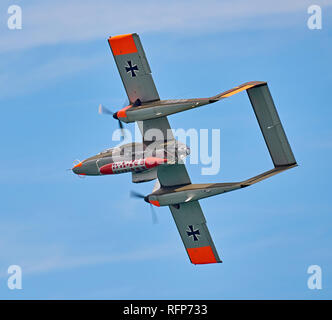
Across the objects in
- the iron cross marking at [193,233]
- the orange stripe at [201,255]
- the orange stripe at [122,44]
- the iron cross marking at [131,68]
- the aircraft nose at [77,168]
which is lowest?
the orange stripe at [201,255]

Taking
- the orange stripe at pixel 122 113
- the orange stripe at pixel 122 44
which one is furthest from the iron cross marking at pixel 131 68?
the orange stripe at pixel 122 113

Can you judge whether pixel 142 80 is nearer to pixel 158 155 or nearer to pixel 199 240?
pixel 158 155

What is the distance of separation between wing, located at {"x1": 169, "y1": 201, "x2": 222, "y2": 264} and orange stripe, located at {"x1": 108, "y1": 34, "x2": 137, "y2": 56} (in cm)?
1297

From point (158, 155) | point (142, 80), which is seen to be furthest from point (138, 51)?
point (158, 155)

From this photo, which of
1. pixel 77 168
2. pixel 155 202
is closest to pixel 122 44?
pixel 77 168

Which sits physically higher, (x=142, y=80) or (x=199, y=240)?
(x=142, y=80)

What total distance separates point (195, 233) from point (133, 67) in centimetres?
1457

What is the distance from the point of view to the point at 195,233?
285 ft

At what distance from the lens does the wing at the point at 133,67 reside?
80.8 meters

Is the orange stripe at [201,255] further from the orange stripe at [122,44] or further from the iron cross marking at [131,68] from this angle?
the orange stripe at [122,44]

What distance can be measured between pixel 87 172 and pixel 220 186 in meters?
10.5

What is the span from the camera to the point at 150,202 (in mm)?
83875

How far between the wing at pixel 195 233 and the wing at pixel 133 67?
979 cm

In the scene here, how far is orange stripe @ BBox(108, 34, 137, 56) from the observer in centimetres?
8081
